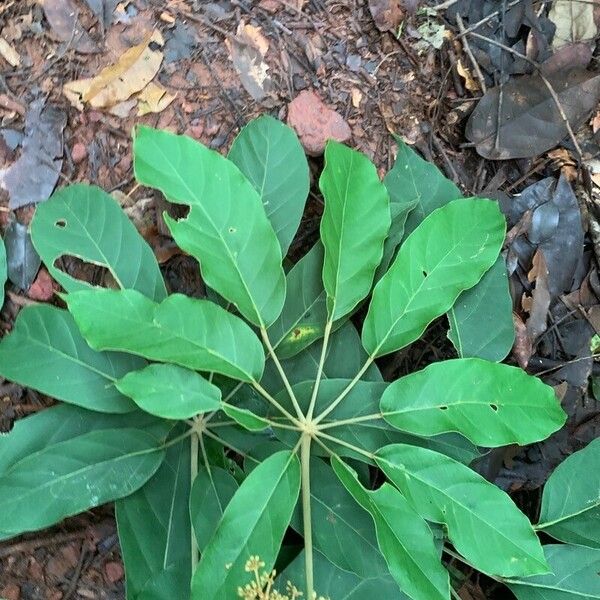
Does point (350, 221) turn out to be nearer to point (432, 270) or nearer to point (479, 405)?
point (432, 270)

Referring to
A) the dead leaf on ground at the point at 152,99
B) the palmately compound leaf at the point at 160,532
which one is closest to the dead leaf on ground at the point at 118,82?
the dead leaf on ground at the point at 152,99

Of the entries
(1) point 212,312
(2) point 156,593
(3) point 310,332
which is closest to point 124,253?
(1) point 212,312

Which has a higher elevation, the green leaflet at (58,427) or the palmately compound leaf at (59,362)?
the palmately compound leaf at (59,362)

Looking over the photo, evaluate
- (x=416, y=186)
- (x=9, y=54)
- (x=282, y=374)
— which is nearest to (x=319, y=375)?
(x=282, y=374)

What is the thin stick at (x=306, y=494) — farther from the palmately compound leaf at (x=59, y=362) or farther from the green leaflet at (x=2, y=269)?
the green leaflet at (x=2, y=269)

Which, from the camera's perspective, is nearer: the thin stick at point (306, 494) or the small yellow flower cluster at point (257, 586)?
the small yellow flower cluster at point (257, 586)

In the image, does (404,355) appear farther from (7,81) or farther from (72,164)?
(7,81)
